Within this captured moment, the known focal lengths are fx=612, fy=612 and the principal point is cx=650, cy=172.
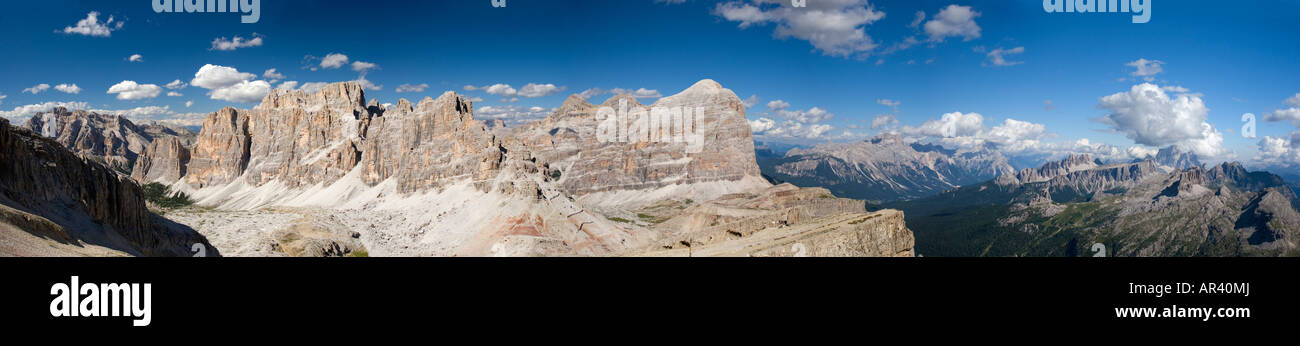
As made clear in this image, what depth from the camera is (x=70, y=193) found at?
42.0 meters

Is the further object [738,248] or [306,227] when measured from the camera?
[306,227]

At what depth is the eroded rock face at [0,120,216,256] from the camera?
3612cm

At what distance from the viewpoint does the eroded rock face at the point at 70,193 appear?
119 feet

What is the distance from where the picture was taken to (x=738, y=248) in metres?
44.2
